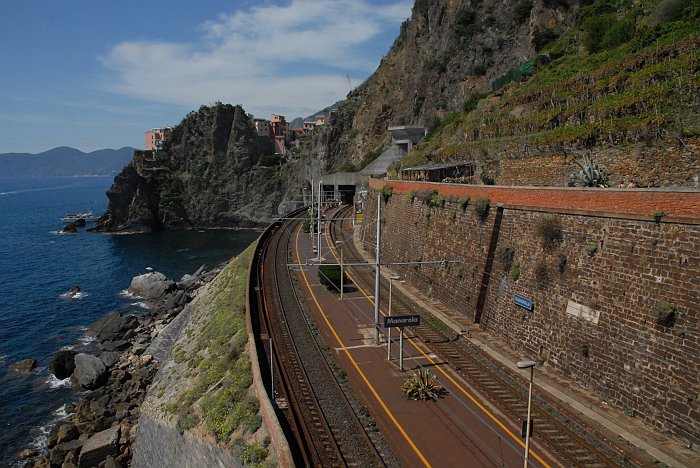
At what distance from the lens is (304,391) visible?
1650 centimetres

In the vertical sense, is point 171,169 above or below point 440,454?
above

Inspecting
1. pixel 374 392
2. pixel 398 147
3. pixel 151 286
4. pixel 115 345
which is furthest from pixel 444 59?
pixel 374 392

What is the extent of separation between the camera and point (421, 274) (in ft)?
92.5

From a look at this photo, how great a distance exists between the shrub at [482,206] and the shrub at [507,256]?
2.26m

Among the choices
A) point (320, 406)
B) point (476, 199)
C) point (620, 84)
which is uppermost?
point (620, 84)

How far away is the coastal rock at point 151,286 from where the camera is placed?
51.4 meters

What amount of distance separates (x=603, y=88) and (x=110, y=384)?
35.3m

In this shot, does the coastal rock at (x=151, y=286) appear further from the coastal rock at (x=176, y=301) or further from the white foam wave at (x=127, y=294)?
the coastal rock at (x=176, y=301)

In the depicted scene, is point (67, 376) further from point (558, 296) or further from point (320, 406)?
point (558, 296)

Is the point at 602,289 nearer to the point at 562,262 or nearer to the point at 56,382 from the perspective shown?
the point at 562,262

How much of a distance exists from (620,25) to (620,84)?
996cm

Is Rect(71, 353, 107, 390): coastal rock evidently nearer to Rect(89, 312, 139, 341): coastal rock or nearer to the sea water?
the sea water

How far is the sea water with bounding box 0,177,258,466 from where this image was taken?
29.0 m

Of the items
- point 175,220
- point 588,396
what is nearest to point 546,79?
point 588,396
